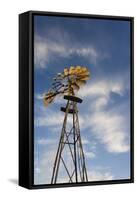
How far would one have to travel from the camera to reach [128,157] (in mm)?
8664

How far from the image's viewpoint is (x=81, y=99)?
834 centimetres

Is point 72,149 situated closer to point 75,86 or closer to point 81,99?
point 81,99

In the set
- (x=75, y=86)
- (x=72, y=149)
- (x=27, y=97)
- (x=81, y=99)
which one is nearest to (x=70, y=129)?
(x=72, y=149)

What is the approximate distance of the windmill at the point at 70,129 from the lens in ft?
27.0

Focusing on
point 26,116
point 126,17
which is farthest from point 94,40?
point 26,116

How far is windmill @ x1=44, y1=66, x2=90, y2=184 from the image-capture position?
822 centimetres

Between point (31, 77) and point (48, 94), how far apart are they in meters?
0.25

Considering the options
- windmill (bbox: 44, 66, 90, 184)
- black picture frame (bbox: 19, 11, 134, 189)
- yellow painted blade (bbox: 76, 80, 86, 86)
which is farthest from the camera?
yellow painted blade (bbox: 76, 80, 86, 86)

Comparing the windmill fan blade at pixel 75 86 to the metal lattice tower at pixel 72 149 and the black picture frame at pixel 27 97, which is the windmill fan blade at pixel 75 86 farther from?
Result: the black picture frame at pixel 27 97

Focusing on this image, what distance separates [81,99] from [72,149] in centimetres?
51

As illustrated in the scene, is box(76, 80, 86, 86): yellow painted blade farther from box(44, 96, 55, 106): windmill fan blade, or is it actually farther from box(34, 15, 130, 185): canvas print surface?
box(44, 96, 55, 106): windmill fan blade

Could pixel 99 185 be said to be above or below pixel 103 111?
below

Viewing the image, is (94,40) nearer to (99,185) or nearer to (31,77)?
(31,77)

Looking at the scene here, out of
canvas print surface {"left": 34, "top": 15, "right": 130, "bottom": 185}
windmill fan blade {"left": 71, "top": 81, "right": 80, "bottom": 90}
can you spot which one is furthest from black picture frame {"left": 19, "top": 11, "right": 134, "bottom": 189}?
windmill fan blade {"left": 71, "top": 81, "right": 80, "bottom": 90}
